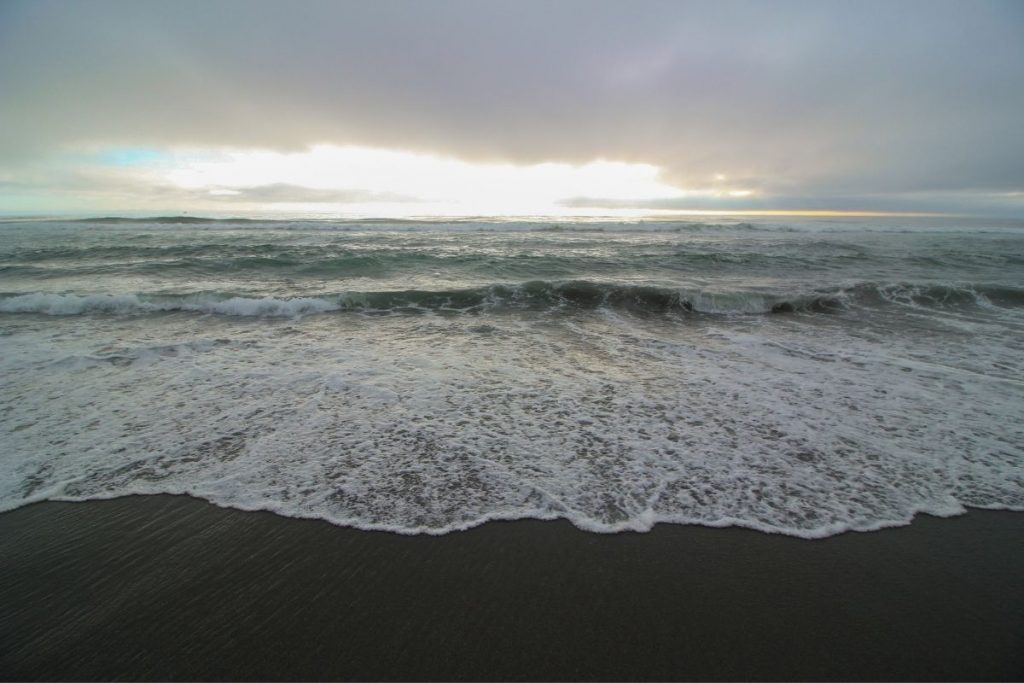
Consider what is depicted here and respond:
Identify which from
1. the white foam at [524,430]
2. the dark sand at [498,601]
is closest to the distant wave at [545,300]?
the white foam at [524,430]

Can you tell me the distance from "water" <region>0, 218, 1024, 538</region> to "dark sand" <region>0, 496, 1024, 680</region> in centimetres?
25

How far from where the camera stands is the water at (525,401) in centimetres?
370

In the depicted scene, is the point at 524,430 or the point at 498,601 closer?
the point at 498,601

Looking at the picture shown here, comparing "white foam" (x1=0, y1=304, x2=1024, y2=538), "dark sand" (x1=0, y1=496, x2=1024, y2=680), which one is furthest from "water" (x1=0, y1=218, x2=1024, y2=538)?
"dark sand" (x1=0, y1=496, x2=1024, y2=680)

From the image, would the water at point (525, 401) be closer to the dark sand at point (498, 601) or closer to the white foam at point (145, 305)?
the white foam at point (145, 305)

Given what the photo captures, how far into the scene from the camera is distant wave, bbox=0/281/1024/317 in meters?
10.6

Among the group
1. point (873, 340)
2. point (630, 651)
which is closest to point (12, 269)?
point (630, 651)

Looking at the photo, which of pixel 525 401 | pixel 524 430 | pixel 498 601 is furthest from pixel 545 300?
pixel 498 601

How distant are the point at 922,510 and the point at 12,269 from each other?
2494 cm

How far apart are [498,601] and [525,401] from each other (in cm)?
288

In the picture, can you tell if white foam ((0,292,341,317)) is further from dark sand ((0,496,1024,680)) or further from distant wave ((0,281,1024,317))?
dark sand ((0,496,1024,680))

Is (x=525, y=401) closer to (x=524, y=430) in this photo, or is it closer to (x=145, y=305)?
(x=524, y=430)

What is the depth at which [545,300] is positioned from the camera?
1194cm

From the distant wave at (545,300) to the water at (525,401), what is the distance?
8 centimetres
